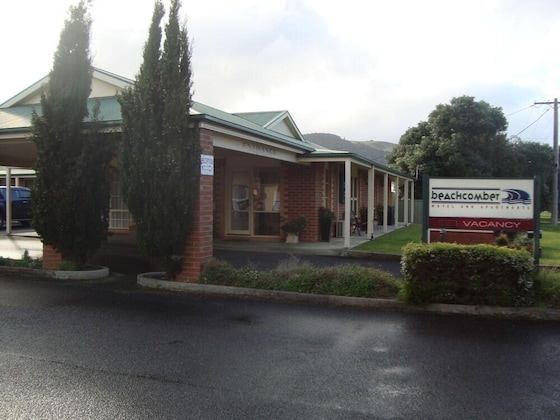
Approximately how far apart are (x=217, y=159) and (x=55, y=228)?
737 centimetres

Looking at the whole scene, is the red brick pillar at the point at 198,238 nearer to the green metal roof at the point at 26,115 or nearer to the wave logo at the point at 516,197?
the green metal roof at the point at 26,115

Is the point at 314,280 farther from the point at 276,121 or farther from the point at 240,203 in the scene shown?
the point at 276,121

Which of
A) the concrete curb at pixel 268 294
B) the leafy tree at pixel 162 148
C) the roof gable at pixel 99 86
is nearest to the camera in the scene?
the concrete curb at pixel 268 294

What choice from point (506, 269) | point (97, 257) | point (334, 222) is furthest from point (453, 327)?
point (334, 222)

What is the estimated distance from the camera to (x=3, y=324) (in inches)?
245

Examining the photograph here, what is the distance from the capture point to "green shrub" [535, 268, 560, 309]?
22.1 ft

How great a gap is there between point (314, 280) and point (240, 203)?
29.4 ft

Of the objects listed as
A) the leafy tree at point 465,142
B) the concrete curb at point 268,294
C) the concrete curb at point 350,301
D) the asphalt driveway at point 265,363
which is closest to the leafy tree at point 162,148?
the concrete curb at point 268,294

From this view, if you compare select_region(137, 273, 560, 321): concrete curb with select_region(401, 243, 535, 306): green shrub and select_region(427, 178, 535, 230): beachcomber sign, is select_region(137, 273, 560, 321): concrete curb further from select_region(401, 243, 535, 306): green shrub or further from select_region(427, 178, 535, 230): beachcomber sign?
select_region(427, 178, 535, 230): beachcomber sign

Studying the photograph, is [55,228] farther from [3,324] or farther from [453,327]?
[453,327]

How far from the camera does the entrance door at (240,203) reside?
54.0ft

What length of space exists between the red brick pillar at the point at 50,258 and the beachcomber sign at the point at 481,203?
741cm

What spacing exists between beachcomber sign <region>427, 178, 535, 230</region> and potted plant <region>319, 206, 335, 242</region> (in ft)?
22.0

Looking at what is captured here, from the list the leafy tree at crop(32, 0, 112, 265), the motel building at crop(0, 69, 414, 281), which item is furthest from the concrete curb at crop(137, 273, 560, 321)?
the motel building at crop(0, 69, 414, 281)
